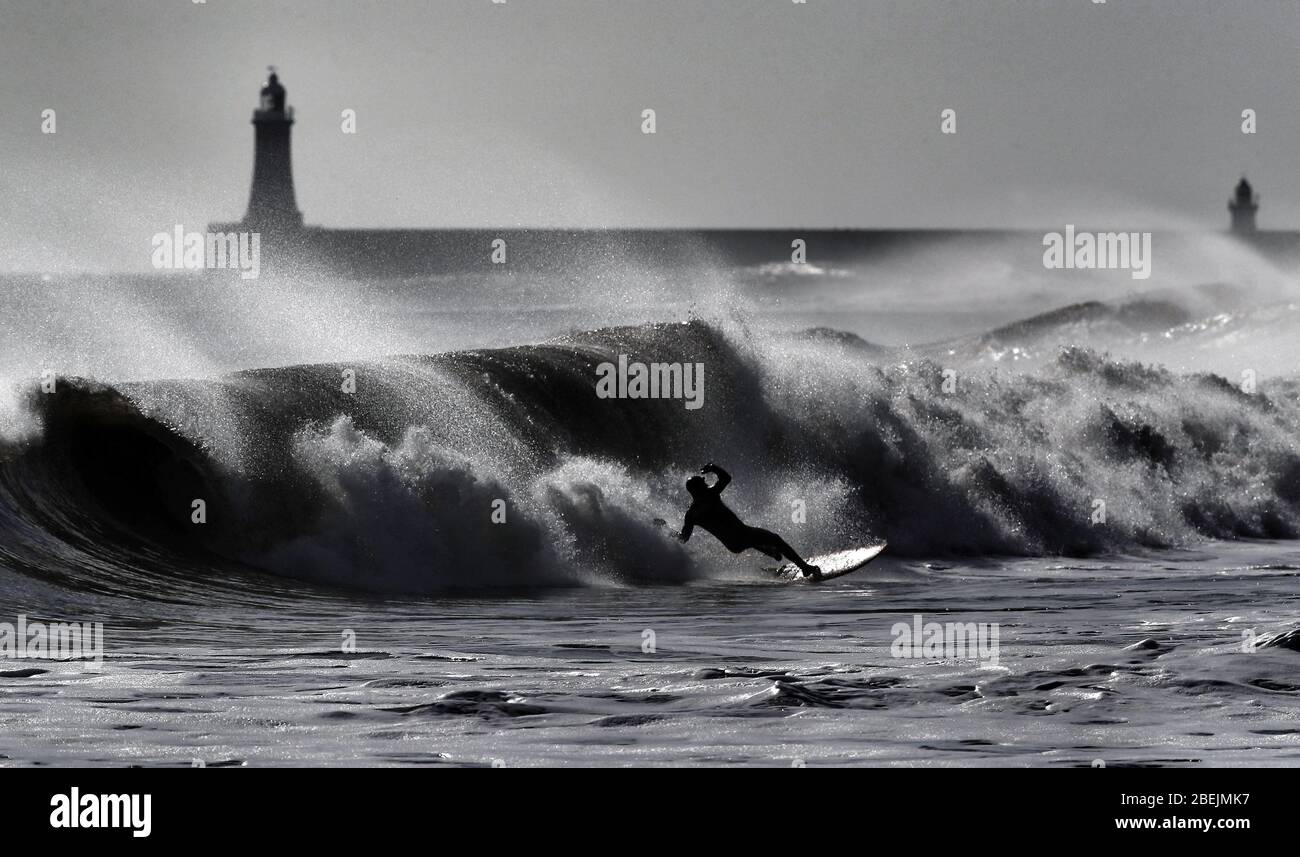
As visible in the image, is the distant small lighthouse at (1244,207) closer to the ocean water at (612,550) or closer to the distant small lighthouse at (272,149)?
the distant small lighthouse at (272,149)

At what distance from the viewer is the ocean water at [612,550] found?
910 centimetres

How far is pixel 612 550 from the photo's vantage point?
16.2 m

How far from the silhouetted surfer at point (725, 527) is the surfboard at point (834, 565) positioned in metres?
0.10

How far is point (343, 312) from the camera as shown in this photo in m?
24.4

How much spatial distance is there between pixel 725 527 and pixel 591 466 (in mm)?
2621

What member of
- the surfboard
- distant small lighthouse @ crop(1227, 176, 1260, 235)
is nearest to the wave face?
the surfboard

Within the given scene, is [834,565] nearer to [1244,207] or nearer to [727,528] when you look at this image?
[727,528]

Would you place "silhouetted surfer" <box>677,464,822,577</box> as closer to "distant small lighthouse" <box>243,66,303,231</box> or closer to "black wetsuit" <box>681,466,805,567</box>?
"black wetsuit" <box>681,466,805,567</box>

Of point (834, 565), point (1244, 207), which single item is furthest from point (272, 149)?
point (834, 565)

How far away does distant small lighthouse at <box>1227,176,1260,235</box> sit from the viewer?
93.4 meters

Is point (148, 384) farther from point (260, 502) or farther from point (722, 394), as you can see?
point (722, 394)
